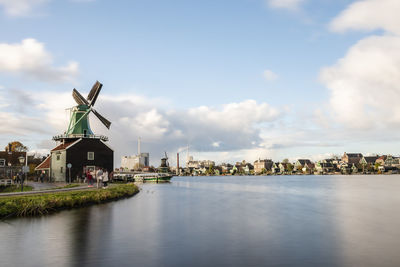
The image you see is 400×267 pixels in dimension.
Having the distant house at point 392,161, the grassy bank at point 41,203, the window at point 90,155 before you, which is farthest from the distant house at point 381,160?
the grassy bank at point 41,203

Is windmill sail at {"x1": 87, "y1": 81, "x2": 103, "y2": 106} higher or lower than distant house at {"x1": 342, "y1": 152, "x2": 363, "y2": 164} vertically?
higher

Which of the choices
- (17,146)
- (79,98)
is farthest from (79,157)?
(17,146)

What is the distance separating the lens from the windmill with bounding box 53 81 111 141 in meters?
56.8

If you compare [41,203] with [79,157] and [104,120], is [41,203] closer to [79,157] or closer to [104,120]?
[79,157]

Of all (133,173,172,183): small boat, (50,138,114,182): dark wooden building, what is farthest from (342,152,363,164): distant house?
(50,138,114,182): dark wooden building

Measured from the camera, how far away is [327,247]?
1493cm

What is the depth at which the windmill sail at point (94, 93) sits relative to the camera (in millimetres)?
62062

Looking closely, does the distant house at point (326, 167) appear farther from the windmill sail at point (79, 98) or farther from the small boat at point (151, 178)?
the windmill sail at point (79, 98)

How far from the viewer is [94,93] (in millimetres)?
62438

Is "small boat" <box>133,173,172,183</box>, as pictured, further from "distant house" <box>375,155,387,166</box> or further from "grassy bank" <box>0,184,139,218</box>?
"distant house" <box>375,155,387,166</box>

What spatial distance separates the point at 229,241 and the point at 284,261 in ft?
12.7

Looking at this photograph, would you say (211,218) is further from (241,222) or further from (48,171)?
(48,171)

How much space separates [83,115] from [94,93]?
6224 millimetres

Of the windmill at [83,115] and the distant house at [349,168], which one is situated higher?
the windmill at [83,115]
